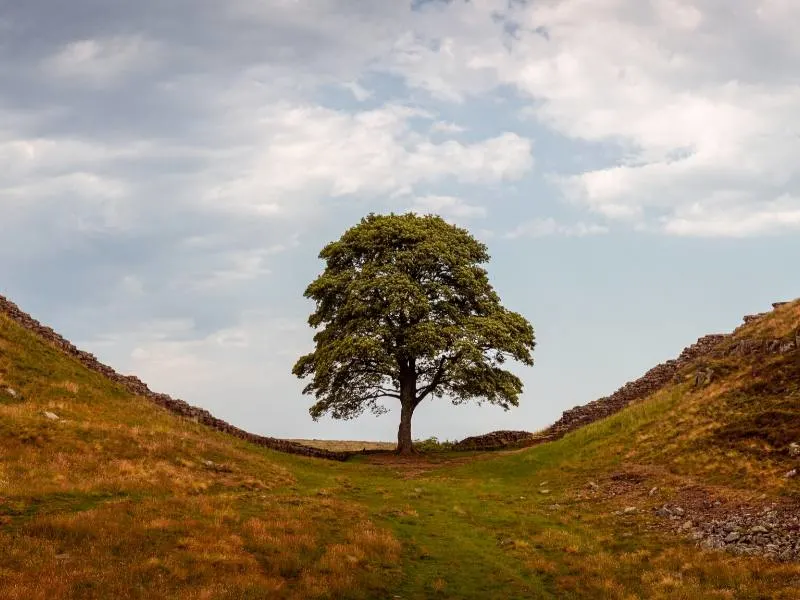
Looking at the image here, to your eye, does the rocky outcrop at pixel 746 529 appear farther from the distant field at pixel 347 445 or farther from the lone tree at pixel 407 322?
the distant field at pixel 347 445

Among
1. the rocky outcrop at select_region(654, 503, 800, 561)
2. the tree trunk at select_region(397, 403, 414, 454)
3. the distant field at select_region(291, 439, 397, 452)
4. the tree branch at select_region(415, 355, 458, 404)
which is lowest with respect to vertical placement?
the rocky outcrop at select_region(654, 503, 800, 561)

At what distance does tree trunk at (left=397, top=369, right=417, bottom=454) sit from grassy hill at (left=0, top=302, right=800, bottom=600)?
8006 millimetres

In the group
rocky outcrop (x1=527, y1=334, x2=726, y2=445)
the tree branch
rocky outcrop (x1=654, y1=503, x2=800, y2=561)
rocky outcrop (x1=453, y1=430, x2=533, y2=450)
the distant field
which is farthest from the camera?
the distant field

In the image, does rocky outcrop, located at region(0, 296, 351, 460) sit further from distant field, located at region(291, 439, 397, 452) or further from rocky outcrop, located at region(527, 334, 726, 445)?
rocky outcrop, located at region(527, 334, 726, 445)

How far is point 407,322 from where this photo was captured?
2035 inches

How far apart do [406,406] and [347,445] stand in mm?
14116

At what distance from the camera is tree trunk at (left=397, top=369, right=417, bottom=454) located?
53062 mm

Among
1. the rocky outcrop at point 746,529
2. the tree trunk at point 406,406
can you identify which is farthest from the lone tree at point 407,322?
the rocky outcrop at point 746,529

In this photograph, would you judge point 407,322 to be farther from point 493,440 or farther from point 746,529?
point 746,529

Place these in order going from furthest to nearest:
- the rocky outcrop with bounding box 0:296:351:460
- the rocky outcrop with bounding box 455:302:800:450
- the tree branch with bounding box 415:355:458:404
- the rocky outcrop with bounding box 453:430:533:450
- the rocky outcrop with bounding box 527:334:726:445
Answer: the rocky outcrop with bounding box 453:430:533:450 → the rocky outcrop with bounding box 527:334:726:445 → the rocky outcrop with bounding box 455:302:800:450 → the tree branch with bounding box 415:355:458:404 → the rocky outcrop with bounding box 0:296:351:460

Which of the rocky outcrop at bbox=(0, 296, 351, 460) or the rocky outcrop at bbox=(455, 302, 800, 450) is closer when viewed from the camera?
the rocky outcrop at bbox=(0, 296, 351, 460)

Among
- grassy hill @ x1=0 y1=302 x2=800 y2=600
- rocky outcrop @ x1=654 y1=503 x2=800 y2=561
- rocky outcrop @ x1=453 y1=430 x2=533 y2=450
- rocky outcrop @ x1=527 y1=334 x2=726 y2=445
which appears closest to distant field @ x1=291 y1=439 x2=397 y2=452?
rocky outcrop @ x1=453 y1=430 x2=533 y2=450

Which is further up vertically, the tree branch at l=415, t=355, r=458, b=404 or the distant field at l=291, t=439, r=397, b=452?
the tree branch at l=415, t=355, r=458, b=404

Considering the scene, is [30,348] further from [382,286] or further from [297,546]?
[297,546]
